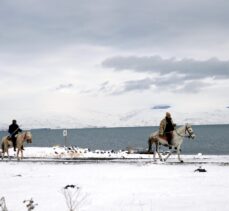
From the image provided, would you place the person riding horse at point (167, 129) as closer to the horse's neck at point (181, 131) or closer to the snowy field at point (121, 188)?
the horse's neck at point (181, 131)

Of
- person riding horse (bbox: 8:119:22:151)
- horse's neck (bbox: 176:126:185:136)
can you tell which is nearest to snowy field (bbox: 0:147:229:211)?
horse's neck (bbox: 176:126:185:136)

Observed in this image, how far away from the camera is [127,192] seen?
48.6ft

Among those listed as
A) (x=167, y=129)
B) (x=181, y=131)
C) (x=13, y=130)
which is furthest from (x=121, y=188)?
(x=13, y=130)

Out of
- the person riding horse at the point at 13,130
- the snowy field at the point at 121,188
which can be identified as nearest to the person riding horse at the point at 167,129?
the snowy field at the point at 121,188

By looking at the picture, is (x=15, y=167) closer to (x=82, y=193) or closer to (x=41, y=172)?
(x=41, y=172)

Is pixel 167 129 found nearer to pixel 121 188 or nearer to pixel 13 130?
pixel 13 130

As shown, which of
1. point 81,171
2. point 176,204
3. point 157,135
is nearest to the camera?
point 176,204

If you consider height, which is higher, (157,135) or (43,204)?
(157,135)

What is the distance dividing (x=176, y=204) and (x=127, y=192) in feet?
8.18

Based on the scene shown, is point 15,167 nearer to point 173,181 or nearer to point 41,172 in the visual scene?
point 41,172

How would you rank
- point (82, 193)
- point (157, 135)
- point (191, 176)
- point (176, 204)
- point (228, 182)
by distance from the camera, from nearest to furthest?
point (176, 204), point (82, 193), point (228, 182), point (191, 176), point (157, 135)

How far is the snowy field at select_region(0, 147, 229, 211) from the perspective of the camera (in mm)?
12789

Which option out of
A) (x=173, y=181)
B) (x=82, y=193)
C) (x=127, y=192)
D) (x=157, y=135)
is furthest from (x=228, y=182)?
(x=157, y=135)

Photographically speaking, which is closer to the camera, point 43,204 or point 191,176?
point 43,204
